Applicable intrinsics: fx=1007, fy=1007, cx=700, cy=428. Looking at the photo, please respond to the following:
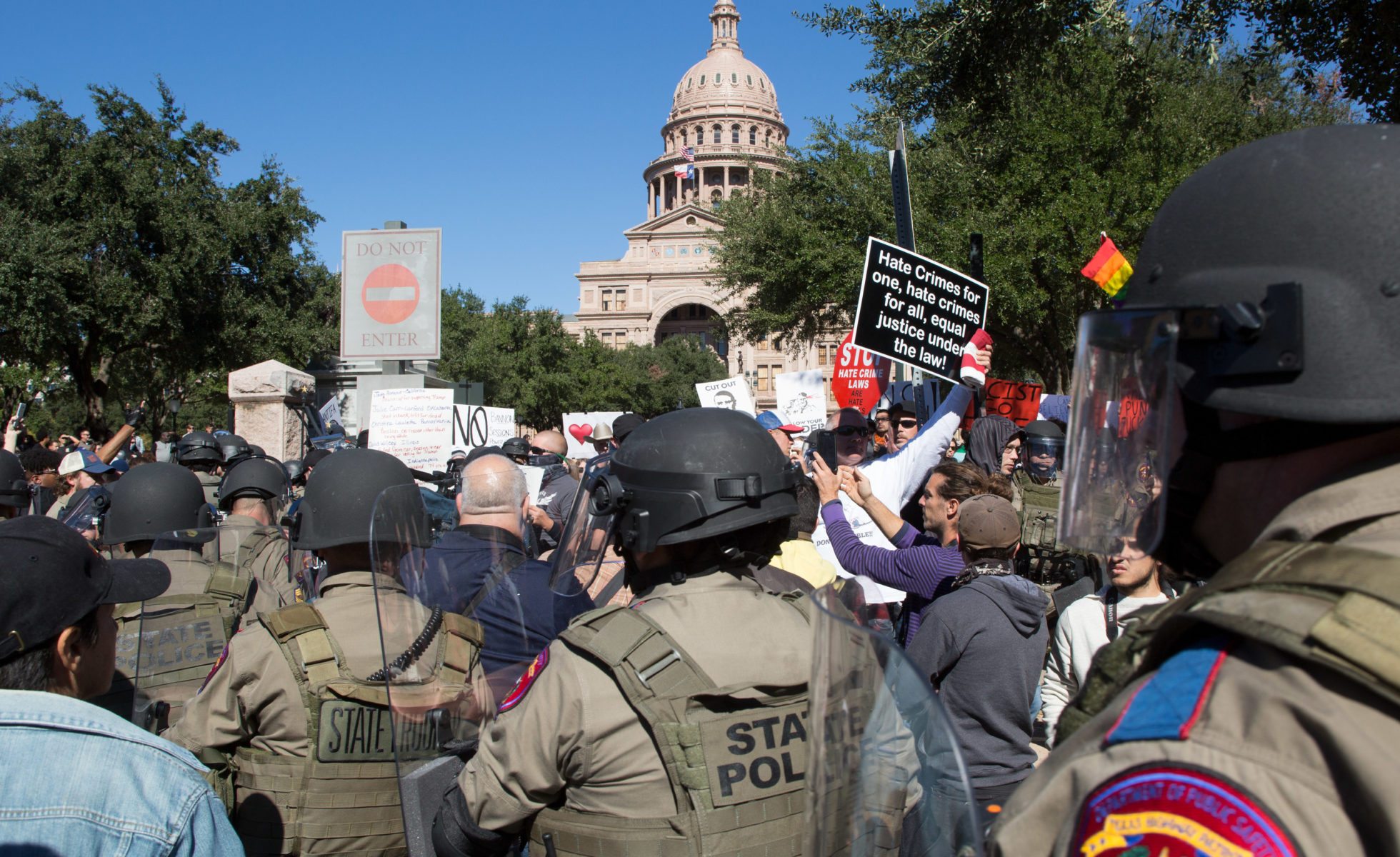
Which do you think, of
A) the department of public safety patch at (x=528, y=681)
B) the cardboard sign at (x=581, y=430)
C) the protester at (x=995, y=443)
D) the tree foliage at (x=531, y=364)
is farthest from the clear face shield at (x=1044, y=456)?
the tree foliage at (x=531, y=364)

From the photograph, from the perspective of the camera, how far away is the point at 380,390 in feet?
27.3

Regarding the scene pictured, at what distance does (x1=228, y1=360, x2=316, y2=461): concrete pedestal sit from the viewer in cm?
1191

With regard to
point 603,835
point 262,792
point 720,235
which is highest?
point 720,235

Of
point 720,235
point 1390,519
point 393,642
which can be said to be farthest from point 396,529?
point 720,235

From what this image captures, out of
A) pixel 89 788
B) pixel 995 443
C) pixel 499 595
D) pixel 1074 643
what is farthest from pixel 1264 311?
pixel 995 443

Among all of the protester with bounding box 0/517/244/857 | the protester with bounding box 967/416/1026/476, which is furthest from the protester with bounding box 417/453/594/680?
the protester with bounding box 967/416/1026/476

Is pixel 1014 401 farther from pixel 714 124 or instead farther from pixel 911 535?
pixel 714 124

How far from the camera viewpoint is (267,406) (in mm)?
11969

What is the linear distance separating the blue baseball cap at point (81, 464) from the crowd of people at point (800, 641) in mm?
4048

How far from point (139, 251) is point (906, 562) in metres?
27.1

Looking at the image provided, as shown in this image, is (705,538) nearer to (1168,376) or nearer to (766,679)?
(766,679)

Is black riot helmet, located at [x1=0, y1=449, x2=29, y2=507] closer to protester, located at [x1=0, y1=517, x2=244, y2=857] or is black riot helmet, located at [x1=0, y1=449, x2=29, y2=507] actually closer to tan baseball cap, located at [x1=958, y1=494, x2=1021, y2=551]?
protester, located at [x1=0, y1=517, x2=244, y2=857]

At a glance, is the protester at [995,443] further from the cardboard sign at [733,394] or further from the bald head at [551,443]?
the cardboard sign at [733,394]

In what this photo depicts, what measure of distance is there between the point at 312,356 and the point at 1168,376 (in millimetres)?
31557
